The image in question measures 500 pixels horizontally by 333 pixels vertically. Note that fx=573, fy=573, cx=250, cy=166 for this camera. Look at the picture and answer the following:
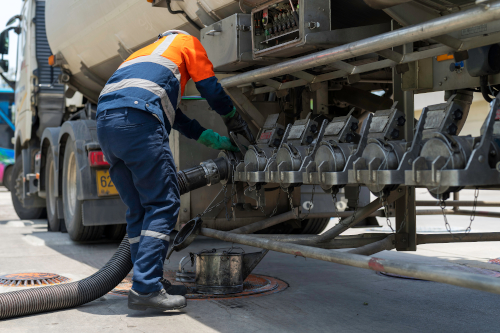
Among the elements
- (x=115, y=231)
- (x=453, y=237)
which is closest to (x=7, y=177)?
(x=115, y=231)

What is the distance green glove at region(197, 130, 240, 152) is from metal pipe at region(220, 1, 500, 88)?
525mm

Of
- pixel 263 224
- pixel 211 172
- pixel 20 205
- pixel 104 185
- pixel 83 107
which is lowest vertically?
pixel 20 205

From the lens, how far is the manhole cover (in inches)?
142

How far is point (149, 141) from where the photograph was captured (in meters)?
3.13

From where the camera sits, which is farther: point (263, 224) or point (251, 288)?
point (263, 224)

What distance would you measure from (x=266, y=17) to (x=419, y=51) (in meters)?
0.91

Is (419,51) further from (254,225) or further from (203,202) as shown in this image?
(203,202)

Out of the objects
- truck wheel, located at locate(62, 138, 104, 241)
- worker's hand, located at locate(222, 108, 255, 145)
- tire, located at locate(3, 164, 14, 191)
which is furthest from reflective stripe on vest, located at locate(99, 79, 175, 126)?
tire, located at locate(3, 164, 14, 191)

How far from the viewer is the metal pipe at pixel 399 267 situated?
2070 mm

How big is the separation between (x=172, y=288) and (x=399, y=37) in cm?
195

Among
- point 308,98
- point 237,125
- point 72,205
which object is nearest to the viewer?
point 237,125

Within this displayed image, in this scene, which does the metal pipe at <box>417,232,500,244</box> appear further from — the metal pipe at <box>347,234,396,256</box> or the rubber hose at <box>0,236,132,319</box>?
the rubber hose at <box>0,236,132,319</box>

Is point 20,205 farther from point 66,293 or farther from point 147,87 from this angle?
point 147,87

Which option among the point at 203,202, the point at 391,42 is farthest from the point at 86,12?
the point at 391,42
